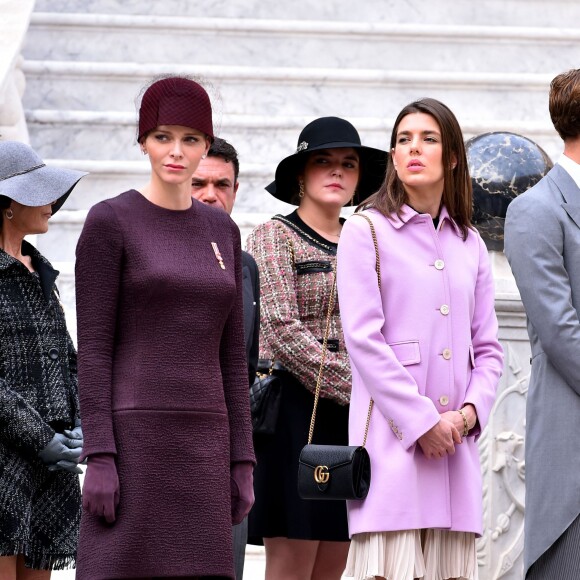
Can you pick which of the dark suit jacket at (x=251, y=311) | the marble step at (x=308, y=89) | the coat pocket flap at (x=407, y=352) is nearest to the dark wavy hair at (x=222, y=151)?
the dark suit jacket at (x=251, y=311)

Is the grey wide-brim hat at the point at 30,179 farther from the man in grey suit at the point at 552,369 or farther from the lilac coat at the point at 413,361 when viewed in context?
the man in grey suit at the point at 552,369

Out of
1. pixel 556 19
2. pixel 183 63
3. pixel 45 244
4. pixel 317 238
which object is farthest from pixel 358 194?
pixel 556 19

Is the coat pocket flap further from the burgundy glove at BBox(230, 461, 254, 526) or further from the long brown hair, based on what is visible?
the burgundy glove at BBox(230, 461, 254, 526)

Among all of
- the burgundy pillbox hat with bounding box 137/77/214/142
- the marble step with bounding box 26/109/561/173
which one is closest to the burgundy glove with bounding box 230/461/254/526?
the burgundy pillbox hat with bounding box 137/77/214/142

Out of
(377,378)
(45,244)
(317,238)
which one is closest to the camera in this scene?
(377,378)

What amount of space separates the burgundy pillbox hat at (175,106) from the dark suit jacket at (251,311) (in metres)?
0.97

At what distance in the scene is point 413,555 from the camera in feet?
13.1

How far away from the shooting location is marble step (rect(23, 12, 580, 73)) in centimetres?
923

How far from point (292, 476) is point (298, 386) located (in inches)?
11.5

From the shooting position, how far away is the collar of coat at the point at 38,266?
13.8 feet

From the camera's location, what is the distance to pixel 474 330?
437 centimetres

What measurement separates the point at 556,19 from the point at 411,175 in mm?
5918

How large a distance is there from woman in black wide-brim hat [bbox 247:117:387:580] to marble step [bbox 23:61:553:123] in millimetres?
4099

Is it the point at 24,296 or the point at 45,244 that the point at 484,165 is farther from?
the point at 45,244
